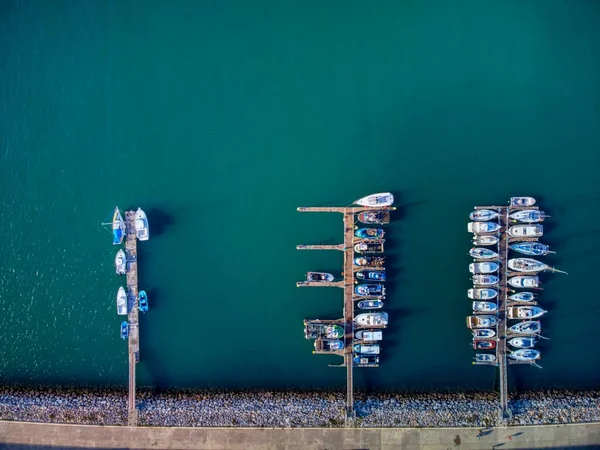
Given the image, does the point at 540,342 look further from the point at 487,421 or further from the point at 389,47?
the point at 389,47

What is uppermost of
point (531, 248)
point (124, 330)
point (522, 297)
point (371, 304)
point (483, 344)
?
point (531, 248)

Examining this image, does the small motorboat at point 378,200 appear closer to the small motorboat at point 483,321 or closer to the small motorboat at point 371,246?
the small motorboat at point 371,246

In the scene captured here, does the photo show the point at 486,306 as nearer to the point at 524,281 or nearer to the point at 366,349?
the point at 524,281

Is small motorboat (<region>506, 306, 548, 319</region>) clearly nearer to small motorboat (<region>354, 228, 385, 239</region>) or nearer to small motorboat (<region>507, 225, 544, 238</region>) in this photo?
small motorboat (<region>507, 225, 544, 238</region>)

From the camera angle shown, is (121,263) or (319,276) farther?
(121,263)

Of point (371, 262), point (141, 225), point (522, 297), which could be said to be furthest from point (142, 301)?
point (522, 297)

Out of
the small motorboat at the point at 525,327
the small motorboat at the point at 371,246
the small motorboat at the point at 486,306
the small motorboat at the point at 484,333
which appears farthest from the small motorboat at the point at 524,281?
the small motorboat at the point at 371,246
